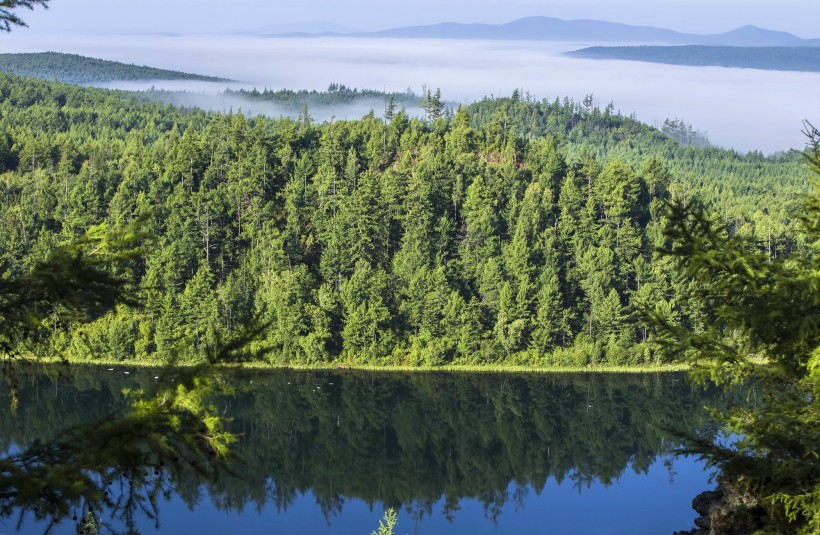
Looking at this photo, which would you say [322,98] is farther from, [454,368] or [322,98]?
[454,368]

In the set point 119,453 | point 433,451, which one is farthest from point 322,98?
point 119,453

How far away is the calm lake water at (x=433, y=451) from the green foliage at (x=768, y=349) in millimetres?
19124

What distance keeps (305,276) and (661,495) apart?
2808cm

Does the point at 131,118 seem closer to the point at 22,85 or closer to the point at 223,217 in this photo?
the point at 22,85

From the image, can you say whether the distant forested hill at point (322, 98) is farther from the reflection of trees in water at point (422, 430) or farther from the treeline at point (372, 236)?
the reflection of trees in water at point (422, 430)

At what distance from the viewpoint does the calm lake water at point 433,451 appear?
3394 centimetres

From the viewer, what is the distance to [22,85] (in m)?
99.2

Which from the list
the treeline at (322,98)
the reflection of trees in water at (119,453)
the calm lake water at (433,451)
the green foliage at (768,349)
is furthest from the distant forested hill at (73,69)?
the reflection of trees in water at (119,453)

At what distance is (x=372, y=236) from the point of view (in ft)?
202

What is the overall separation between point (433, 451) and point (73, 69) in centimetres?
14985

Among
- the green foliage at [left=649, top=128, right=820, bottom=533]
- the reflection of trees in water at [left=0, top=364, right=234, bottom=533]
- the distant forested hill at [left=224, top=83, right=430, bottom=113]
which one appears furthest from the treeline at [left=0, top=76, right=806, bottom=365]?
the distant forested hill at [left=224, top=83, right=430, bottom=113]

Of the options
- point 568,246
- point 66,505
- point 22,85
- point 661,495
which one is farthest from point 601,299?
point 22,85

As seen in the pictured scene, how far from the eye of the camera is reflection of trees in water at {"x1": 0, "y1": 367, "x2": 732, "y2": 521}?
1476 inches

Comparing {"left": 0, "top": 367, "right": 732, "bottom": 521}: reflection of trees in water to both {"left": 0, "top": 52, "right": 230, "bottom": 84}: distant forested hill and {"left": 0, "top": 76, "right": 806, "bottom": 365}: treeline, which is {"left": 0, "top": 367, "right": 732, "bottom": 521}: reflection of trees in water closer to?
{"left": 0, "top": 76, "right": 806, "bottom": 365}: treeline
